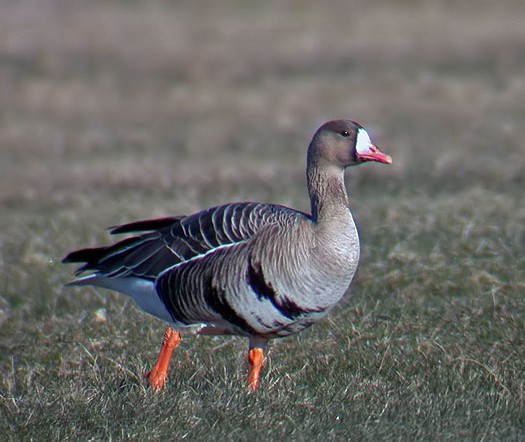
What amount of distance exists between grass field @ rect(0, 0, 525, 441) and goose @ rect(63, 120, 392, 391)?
32cm

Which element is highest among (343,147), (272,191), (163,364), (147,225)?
(343,147)

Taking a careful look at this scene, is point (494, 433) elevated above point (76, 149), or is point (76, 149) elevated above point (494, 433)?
point (494, 433)

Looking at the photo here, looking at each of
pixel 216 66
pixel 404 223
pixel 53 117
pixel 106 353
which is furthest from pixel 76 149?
pixel 106 353

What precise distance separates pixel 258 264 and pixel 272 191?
6.73 m

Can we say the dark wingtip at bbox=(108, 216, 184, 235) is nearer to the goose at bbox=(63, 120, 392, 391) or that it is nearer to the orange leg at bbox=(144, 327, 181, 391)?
the goose at bbox=(63, 120, 392, 391)

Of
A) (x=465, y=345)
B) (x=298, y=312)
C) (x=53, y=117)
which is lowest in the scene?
(x=53, y=117)

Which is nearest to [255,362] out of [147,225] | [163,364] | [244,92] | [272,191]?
[163,364]

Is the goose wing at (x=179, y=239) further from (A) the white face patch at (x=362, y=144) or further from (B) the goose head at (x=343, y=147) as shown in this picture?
(A) the white face patch at (x=362, y=144)

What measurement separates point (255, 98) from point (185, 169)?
Answer: 4489 mm

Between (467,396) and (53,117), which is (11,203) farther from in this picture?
(467,396)

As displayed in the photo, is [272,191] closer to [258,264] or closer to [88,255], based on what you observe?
[88,255]

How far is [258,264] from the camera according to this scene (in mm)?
5730

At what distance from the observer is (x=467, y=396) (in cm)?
557

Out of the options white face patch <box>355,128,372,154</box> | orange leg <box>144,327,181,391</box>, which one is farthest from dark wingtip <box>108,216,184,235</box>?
white face patch <box>355,128,372,154</box>
